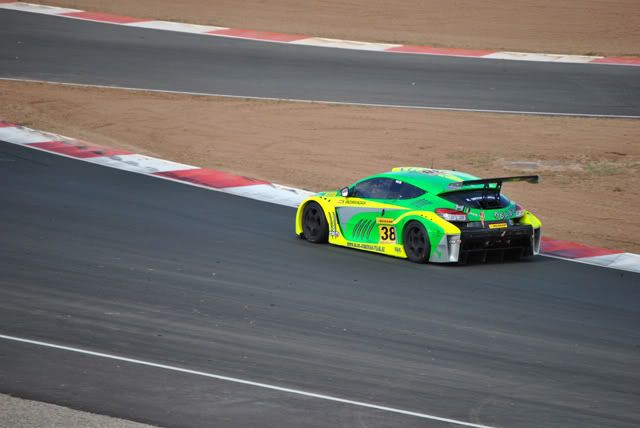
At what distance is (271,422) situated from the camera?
912cm

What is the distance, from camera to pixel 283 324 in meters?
12.2

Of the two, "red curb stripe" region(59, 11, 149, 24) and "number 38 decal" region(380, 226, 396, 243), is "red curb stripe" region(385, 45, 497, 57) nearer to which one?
"red curb stripe" region(59, 11, 149, 24)

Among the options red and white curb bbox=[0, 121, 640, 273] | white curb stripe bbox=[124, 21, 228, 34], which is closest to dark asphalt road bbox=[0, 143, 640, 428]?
red and white curb bbox=[0, 121, 640, 273]

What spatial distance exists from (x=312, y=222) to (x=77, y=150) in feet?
23.2

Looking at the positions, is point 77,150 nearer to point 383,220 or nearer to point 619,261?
point 383,220

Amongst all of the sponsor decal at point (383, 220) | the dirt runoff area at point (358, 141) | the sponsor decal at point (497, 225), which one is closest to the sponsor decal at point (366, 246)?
the sponsor decal at point (383, 220)

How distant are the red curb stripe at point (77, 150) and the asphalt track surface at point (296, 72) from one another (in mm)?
6431

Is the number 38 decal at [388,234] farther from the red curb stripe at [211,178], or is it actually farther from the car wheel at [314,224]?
the red curb stripe at [211,178]

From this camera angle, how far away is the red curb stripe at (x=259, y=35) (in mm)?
34875

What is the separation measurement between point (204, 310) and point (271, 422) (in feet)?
11.8

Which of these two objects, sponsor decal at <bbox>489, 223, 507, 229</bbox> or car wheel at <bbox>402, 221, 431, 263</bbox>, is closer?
car wheel at <bbox>402, 221, 431, 263</bbox>

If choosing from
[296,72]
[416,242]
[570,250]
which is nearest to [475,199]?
[416,242]

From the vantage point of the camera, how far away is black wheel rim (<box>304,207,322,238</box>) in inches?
651

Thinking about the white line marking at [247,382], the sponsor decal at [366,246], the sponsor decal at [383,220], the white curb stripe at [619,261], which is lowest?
the white line marking at [247,382]
